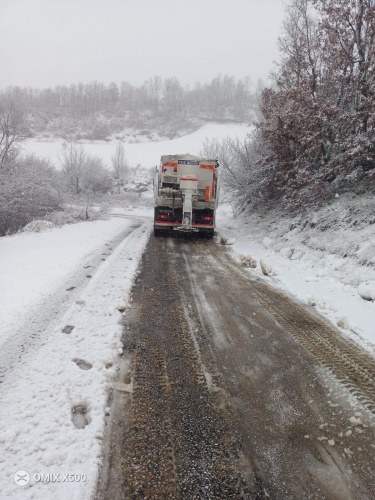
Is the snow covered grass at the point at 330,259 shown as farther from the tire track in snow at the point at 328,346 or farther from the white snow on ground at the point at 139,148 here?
the white snow on ground at the point at 139,148

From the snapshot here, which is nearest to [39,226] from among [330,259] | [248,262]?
[248,262]

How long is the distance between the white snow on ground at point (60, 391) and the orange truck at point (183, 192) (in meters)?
6.30

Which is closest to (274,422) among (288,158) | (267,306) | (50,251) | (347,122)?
(267,306)

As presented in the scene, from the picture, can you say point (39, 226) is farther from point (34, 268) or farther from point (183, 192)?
point (34, 268)

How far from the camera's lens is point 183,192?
11.2m

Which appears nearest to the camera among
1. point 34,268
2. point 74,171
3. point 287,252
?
point 34,268

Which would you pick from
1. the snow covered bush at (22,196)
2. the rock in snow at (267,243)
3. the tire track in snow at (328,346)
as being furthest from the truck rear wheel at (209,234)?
the snow covered bush at (22,196)

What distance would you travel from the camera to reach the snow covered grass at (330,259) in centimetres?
486

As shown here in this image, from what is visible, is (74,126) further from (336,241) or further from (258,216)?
(336,241)

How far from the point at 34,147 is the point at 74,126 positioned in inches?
1053

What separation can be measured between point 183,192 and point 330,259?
19.7ft

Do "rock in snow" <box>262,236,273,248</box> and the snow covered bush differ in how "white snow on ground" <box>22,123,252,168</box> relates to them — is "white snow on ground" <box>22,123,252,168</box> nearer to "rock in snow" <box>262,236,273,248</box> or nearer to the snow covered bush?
the snow covered bush

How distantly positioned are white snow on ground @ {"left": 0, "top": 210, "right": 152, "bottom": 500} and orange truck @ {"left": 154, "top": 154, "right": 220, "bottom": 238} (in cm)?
630

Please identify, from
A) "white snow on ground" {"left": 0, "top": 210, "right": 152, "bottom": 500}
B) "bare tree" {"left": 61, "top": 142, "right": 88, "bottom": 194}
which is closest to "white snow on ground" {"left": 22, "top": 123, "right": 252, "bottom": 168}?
"bare tree" {"left": 61, "top": 142, "right": 88, "bottom": 194}
